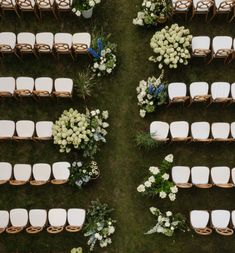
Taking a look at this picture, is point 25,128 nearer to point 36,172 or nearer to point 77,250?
point 36,172

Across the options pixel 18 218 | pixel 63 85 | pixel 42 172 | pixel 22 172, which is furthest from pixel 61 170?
pixel 63 85

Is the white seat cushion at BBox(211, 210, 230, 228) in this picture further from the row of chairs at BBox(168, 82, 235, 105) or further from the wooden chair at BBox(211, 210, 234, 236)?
the row of chairs at BBox(168, 82, 235, 105)

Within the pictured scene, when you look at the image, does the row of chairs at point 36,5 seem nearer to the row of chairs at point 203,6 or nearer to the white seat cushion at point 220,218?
the row of chairs at point 203,6

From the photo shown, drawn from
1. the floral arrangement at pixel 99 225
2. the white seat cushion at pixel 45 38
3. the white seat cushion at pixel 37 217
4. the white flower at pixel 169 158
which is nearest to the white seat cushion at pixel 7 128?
the white seat cushion at pixel 37 217

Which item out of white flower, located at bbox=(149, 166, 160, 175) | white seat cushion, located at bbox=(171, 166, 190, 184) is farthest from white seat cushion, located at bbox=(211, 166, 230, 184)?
white flower, located at bbox=(149, 166, 160, 175)

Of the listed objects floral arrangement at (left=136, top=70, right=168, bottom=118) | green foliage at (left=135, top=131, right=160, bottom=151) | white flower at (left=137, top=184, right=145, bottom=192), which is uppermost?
floral arrangement at (left=136, top=70, right=168, bottom=118)

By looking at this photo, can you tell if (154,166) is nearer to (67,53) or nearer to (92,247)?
(92,247)
